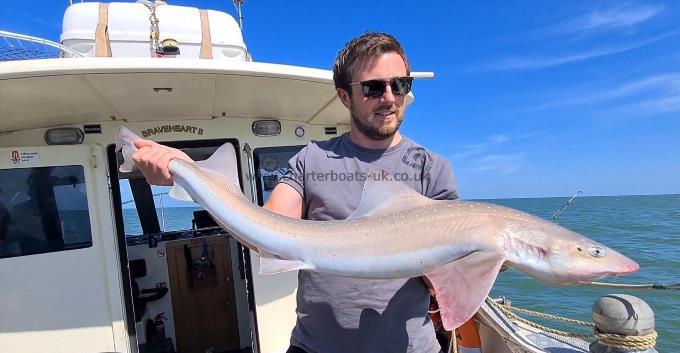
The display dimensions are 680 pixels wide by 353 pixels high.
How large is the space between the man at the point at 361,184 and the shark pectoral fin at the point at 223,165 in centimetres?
17

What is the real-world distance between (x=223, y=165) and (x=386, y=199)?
98 centimetres

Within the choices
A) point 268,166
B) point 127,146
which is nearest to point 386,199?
point 127,146

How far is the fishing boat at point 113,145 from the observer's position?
3.82m

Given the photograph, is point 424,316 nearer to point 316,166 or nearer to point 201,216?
point 316,166

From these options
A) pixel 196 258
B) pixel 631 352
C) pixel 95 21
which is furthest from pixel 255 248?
pixel 196 258

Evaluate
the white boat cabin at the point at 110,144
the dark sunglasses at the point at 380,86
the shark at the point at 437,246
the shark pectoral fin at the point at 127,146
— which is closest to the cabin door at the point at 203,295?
the white boat cabin at the point at 110,144

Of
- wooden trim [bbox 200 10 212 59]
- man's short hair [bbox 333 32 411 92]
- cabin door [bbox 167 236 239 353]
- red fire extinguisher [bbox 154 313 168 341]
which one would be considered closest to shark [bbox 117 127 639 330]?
man's short hair [bbox 333 32 411 92]

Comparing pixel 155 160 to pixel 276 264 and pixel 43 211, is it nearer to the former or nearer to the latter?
pixel 276 264

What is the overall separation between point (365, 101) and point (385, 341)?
1.19 m

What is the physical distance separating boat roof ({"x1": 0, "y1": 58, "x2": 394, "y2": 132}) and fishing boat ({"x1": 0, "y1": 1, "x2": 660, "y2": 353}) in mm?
18

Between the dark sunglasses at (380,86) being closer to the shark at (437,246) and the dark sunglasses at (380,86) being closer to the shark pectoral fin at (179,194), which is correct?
the shark at (437,246)

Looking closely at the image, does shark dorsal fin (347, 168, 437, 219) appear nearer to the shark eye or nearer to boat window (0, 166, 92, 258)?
the shark eye

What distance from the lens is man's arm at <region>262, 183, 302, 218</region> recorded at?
2.17m

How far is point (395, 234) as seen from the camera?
1.78 metres
